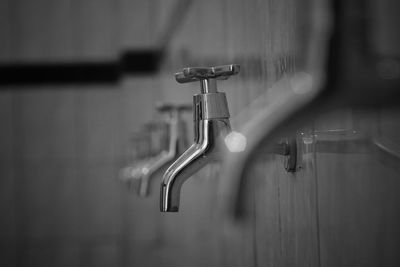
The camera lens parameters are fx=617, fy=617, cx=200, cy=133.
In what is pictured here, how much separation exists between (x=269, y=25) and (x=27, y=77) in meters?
1.55

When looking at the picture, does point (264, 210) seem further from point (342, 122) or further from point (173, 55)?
point (173, 55)

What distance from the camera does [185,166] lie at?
40 cm

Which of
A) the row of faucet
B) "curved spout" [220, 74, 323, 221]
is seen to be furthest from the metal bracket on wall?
"curved spout" [220, 74, 323, 221]

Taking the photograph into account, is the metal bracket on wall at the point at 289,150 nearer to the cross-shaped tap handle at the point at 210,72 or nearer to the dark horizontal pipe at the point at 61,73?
the cross-shaped tap handle at the point at 210,72

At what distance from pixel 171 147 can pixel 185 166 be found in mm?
391

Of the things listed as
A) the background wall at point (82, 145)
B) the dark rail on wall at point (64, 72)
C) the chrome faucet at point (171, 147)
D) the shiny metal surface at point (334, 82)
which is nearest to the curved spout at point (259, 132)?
the shiny metal surface at point (334, 82)

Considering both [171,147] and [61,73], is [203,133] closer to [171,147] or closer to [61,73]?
[171,147]

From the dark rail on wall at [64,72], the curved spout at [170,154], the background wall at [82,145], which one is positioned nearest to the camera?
the curved spout at [170,154]

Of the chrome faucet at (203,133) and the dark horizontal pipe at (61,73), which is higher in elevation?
the dark horizontal pipe at (61,73)

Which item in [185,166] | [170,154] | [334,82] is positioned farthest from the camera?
[170,154]

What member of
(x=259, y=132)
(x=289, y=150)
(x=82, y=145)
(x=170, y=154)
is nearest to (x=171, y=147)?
(x=170, y=154)

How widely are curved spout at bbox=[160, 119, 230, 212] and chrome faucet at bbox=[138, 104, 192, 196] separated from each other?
11.6 inches

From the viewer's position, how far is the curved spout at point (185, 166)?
40 cm

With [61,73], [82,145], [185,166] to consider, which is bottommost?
[185,166]
